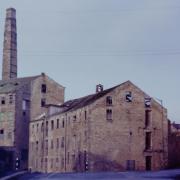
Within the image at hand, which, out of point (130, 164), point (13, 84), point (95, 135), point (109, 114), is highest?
point (13, 84)

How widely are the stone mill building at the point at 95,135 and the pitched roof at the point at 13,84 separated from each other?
1.15 meters

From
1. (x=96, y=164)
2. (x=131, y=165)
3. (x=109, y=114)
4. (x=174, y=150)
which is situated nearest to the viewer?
(x=96, y=164)

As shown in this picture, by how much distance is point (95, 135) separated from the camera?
172ft

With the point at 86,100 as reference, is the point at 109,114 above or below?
below

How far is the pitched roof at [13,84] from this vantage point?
220 ft

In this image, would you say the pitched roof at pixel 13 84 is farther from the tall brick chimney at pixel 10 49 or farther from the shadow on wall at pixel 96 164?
the shadow on wall at pixel 96 164

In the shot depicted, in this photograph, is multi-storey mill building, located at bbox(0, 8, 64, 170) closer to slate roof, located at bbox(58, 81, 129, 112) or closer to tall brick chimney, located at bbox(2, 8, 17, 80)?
tall brick chimney, located at bbox(2, 8, 17, 80)

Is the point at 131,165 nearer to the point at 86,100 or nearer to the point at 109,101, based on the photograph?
the point at 109,101

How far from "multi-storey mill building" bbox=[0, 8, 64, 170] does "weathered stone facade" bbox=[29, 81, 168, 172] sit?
8968mm

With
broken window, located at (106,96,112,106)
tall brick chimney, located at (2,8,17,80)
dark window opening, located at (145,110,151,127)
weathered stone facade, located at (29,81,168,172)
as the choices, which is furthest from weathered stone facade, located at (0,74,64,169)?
dark window opening, located at (145,110,151,127)

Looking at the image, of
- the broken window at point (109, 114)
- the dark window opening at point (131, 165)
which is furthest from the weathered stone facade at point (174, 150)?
the broken window at point (109, 114)

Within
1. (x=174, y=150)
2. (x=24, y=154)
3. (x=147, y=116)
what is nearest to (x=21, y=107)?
(x=24, y=154)

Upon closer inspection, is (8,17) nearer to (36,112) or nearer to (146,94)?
(36,112)

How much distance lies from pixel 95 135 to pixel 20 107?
17.9 meters
